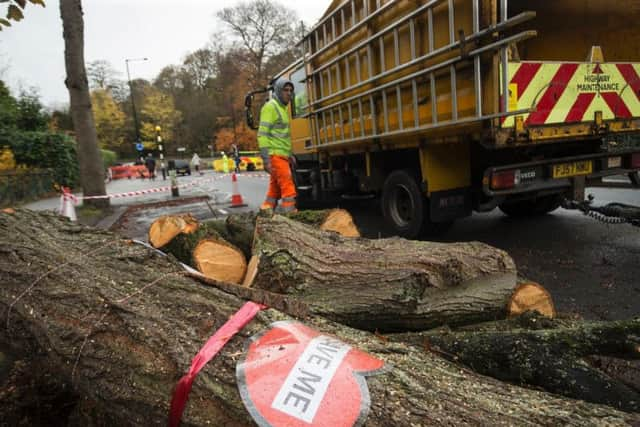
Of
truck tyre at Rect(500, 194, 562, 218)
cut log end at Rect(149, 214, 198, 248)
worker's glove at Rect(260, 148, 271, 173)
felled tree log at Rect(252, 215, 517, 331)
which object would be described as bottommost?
truck tyre at Rect(500, 194, 562, 218)

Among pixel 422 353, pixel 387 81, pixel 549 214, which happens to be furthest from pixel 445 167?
pixel 422 353

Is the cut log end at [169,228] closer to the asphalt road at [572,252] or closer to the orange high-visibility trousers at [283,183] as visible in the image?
the asphalt road at [572,252]

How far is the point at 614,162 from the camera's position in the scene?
438cm

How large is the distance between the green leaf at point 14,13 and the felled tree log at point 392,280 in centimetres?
255

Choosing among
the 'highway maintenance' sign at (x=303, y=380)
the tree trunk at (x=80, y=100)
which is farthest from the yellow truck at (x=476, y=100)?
the tree trunk at (x=80, y=100)

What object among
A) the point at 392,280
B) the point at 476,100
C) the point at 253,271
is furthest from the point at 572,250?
the point at 253,271

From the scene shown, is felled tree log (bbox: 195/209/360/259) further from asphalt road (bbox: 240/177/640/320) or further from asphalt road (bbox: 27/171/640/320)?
asphalt road (bbox: 27/171/640/320)

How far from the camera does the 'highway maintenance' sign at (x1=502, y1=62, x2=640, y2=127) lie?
3648 millimetres

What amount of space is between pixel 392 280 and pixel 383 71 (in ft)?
10.4

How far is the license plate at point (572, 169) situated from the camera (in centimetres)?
411

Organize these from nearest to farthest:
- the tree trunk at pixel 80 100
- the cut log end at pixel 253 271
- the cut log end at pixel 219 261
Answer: the cut log end at pixel 253 271 → the cut log end at pixel 219 261 → the tree trunk at pixel 80 100

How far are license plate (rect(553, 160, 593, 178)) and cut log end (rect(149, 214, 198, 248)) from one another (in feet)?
11.5

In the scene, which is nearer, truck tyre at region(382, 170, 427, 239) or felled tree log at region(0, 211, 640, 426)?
felled tree log at region(0, 211, 640, 426)

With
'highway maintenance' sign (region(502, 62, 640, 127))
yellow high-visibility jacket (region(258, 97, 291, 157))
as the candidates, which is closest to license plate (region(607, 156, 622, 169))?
'highway maintenance' sign (region(502, 62, 640, 127))
